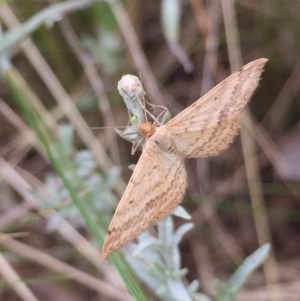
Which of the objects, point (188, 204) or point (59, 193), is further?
point (188, 204)

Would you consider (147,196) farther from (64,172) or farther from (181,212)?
(64,172)

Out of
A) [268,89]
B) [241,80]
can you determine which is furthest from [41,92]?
[241,80]

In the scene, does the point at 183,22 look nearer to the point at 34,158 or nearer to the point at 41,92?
the point at 41,92

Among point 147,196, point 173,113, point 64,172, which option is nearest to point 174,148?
point 147,196

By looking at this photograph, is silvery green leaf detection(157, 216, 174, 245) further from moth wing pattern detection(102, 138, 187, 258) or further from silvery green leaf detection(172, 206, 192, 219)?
moth wing pattern detection(102, 138, 187, 258)

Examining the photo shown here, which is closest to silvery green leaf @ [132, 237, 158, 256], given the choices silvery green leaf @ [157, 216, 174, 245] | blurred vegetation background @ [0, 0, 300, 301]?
silvery green leaf @ [157, 216, 174, 245]

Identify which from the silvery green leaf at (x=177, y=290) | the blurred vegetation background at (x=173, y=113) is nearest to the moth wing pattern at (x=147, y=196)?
the silvery green leaf at (x=177, y=290)
